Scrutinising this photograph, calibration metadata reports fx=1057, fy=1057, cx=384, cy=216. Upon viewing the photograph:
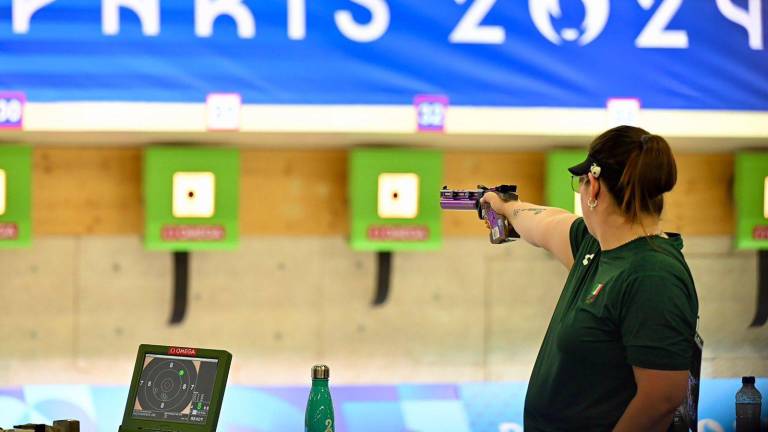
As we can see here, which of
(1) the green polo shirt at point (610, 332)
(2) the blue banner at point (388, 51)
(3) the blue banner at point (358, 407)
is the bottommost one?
(3) the blue banner at point (358, 407)

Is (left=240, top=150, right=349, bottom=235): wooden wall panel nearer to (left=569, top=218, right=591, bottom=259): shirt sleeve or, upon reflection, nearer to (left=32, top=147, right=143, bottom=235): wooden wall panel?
(left=32, top=147, right=143, bottom=235): wooden wall panel

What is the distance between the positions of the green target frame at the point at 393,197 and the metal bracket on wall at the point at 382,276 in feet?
0.54

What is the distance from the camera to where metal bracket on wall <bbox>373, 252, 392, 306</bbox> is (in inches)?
129

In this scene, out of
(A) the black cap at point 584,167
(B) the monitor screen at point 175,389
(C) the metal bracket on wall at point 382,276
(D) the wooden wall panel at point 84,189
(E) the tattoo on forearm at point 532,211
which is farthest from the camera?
(C) the metal bracket on wall at point 382,276

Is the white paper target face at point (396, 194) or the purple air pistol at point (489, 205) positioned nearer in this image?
the purple air pistol at point (489, 205)

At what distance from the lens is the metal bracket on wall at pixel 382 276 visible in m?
3.27

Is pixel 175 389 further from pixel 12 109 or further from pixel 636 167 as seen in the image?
pixel 12 109

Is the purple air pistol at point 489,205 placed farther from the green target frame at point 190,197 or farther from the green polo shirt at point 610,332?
the green target frame at point 190,197

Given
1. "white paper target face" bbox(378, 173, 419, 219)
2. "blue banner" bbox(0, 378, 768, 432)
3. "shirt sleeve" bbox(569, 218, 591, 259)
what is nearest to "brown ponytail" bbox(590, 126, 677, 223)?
"shirt sleeve" bbox(569, 218, 591, 259)

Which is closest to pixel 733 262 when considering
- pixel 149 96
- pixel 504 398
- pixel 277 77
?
pixel 504 398

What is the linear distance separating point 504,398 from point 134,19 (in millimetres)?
1541

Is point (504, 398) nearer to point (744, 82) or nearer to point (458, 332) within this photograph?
point (458, 332)

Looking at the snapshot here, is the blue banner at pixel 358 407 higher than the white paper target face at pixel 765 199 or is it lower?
lower

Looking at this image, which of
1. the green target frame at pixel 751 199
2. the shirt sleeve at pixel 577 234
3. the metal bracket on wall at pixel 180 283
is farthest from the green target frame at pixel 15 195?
the green target frame at pixel 751 199
